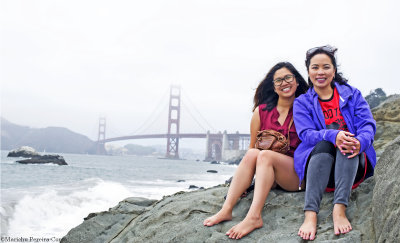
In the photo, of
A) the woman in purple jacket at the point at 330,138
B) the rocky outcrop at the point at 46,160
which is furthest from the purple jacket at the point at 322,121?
the rocky outcrop at the point at 46,160

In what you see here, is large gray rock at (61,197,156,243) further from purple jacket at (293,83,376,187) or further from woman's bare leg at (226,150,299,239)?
purple jacket at (293,83,376,187)

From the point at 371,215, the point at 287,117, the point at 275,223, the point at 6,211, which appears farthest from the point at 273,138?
the point at 6,211

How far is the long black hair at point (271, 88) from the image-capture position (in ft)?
5.84

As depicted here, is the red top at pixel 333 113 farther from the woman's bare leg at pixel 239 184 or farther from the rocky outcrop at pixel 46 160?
the rocky outcrop at pixel 46 160

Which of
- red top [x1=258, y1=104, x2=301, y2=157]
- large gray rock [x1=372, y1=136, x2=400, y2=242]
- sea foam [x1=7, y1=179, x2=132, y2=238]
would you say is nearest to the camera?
large gray rock [x1=372, y1=136, x2=400, y2=242]

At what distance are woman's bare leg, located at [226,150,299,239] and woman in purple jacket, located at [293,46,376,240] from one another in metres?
0.06

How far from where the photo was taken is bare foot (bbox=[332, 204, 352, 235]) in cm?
130

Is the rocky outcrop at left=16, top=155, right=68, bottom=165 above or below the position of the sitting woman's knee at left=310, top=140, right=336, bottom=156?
below

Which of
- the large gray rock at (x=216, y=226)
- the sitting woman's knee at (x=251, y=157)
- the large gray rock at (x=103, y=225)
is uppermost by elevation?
the sitting woman's knee at (x=251, y=157)

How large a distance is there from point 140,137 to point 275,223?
27566 millimetres

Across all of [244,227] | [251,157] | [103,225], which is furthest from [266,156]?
[103,225]

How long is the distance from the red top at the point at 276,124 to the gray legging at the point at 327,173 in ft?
0.71

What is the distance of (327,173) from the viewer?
4.61 feet

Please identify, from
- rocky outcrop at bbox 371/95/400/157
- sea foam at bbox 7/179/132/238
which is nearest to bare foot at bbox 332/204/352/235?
rocky outcrop at bbox 371/95/400/157
